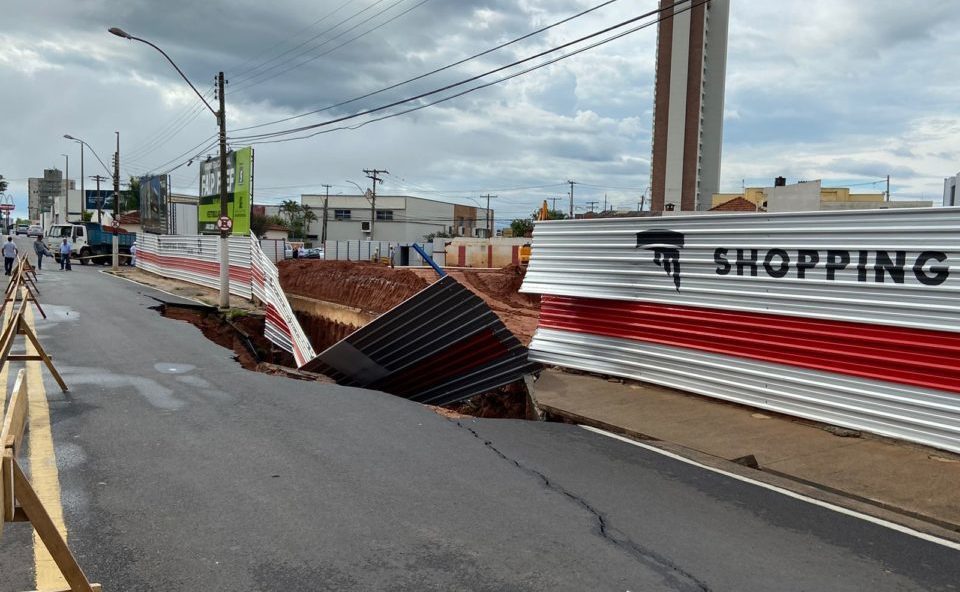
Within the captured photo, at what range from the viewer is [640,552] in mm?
4477

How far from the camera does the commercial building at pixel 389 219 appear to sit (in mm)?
112875

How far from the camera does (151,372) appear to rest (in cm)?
972

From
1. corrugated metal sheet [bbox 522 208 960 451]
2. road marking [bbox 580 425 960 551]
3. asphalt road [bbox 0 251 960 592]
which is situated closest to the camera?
asphalt road [bbox 0 251 960 592]

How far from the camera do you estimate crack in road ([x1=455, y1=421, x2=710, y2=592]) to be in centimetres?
407

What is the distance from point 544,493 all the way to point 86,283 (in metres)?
25.3

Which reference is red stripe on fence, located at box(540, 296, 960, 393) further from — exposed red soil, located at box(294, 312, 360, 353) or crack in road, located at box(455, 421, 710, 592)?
exposed red soil, located at box(294, 312, 360, 353)

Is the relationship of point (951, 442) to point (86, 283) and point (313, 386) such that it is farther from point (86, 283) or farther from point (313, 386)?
point (86, 283)

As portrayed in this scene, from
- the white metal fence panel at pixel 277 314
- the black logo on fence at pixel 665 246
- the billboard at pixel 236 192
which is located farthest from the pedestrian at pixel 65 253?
the black logo on fence at pixel 665 246

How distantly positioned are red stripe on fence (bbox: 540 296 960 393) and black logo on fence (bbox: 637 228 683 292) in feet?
1.66

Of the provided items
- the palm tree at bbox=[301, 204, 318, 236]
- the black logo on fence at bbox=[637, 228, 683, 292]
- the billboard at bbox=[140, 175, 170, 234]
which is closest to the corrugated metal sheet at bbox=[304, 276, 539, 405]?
the black logo on fence at bbox=[637, 228, 683, 292]

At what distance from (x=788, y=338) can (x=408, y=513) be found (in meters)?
5.28

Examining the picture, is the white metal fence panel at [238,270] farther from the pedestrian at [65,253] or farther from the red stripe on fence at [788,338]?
the red stripe on fence at [788,338]

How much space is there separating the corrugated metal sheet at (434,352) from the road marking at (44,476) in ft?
12.1

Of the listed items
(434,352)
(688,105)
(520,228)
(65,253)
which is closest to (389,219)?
(520,228)
